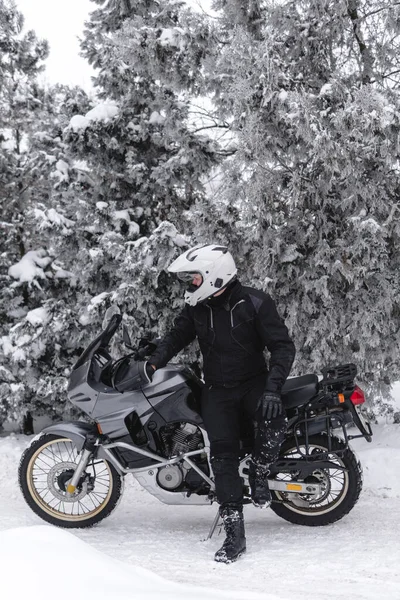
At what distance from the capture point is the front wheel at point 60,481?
14.7ft

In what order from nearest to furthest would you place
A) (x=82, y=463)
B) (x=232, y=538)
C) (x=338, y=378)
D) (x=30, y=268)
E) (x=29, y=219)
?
1. (x=232, y=538)
2. (x=338, y=378)
3. (x=82, y=463)
4. (x=30, y=268)
5. (x=29, y=219)

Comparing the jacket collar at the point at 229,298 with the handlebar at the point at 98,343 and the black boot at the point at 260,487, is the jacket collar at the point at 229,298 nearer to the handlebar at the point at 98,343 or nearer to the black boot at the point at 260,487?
the handlebar at the point at 98,343

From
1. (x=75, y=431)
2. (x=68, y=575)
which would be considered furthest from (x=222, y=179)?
(x=68, y=575)

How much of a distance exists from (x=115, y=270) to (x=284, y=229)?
6.94 ft

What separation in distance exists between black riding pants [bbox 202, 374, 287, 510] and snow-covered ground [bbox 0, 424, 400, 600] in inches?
16.1

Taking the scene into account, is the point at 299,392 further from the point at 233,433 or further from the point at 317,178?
the point at 317,178

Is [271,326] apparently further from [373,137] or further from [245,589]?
[373,137]

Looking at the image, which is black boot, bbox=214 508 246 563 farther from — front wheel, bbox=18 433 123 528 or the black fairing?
front wheel, bbox=18 433 123 528

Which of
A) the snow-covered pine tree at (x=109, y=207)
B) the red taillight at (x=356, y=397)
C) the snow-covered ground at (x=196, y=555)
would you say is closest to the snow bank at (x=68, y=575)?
the snow-covered ground at (x=196, y=555)

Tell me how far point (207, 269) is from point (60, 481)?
190 centimetres

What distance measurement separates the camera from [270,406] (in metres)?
3.87

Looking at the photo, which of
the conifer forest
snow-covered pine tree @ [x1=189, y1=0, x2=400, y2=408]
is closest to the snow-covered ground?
snow-covered pine tree @ [x1=189, y1=0, x2=400, y2=408]

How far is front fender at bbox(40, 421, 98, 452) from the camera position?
4.41 m

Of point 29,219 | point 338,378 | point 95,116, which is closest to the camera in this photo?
point 338,378
